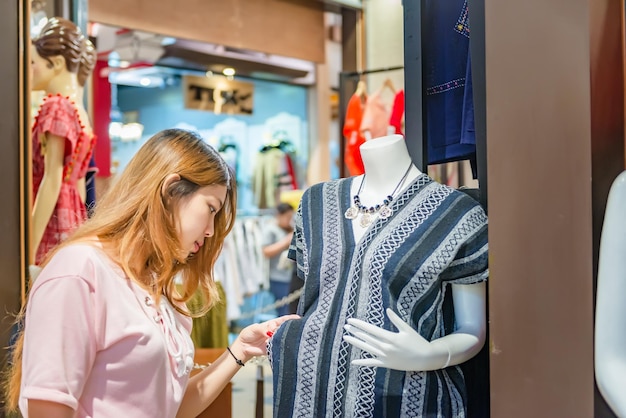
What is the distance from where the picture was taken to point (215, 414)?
186 cm

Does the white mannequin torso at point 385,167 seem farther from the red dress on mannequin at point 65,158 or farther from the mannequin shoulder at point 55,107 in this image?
the mannequin shoulder at point 55,107

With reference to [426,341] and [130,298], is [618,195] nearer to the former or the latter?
[426,341]

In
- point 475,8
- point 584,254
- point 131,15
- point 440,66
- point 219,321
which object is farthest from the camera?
point 131,15

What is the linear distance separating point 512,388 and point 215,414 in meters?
1.03

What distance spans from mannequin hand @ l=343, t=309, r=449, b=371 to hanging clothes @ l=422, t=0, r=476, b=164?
55 centimetres

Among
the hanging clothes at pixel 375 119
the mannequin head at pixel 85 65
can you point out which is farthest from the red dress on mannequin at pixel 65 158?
the hanging clothes at pixel 375 119

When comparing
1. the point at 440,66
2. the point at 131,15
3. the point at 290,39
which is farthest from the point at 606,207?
the point at 290,39

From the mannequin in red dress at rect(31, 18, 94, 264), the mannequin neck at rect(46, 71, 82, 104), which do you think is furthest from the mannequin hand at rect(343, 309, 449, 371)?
the mannequin neck at rect(46, 71, 82, 104)

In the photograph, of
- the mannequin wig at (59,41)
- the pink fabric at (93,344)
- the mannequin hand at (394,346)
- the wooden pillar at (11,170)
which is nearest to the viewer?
the mannequin hand at (394,346)

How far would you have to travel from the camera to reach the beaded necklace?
1376 mm

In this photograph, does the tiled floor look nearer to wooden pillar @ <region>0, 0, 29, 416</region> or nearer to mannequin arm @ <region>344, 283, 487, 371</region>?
wooden pillar @ <region>0, 0, 29, 416</region>

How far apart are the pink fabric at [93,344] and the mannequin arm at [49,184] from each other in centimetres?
169

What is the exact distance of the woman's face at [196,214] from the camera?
1.54m

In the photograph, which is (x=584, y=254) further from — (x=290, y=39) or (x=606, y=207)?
(x=290, y=39)
